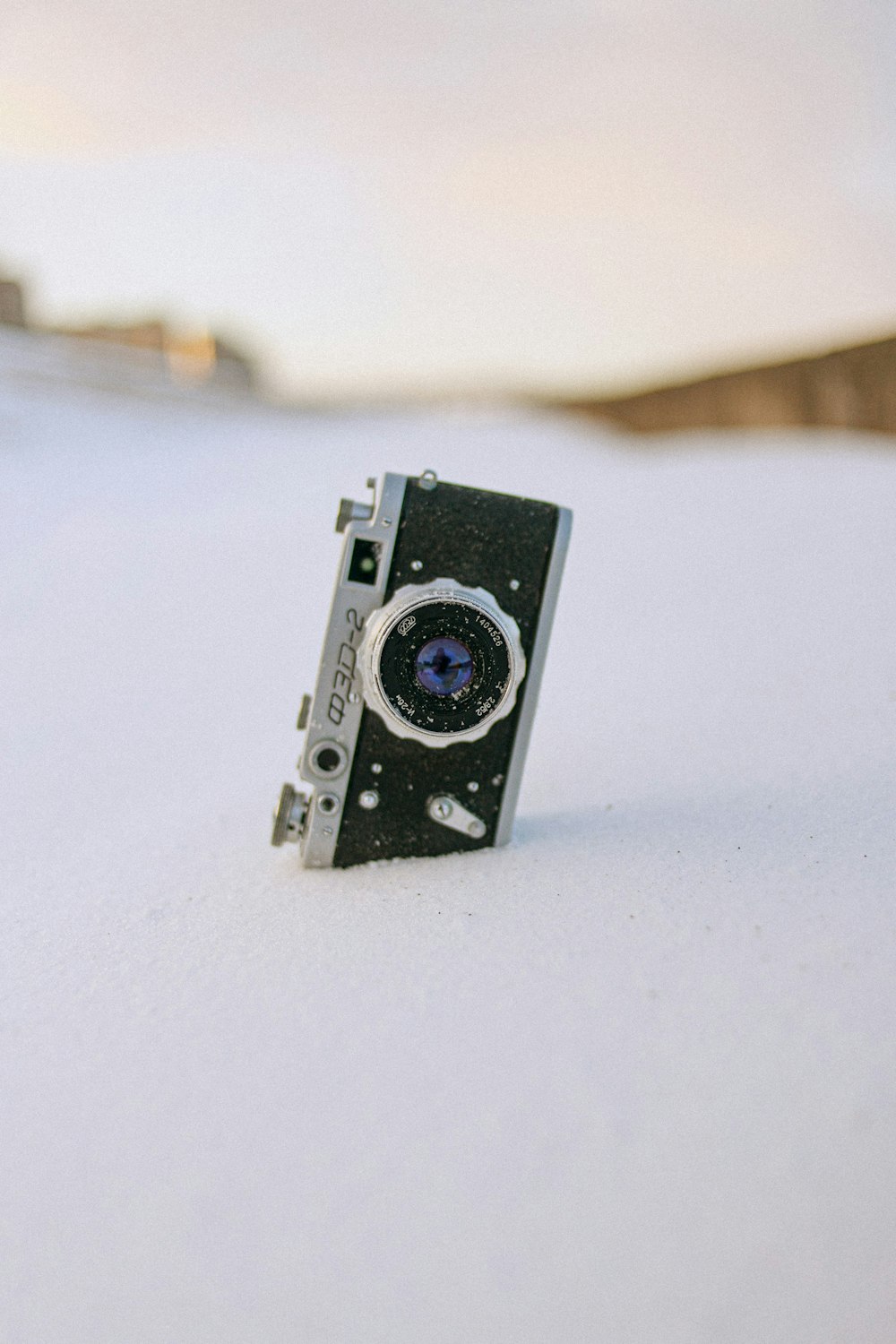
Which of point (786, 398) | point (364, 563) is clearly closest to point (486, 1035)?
point (364, 563)

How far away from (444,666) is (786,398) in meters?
5.57

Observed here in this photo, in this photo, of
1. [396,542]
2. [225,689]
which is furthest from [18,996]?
[225,689]

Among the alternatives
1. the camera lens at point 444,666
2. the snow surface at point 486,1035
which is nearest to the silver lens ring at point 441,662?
the camera lens at point 444,666

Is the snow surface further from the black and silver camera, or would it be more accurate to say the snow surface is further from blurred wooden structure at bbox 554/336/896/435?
blurred wooden structure at bbox 554/336/896/435

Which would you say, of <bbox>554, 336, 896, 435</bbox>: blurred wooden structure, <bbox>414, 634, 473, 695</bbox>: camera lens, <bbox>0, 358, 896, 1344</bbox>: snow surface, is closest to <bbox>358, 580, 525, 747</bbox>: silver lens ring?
<bbox>414, 634, 473, 695</bbox>: camera lens

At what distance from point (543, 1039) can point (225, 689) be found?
2.01m

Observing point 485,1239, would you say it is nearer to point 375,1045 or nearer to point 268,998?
point 375,1045

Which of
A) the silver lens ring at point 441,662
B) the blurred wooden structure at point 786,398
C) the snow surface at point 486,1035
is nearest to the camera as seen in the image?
the snow surface at point 486,1035

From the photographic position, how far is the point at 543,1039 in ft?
3.79

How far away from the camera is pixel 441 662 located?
1622mm

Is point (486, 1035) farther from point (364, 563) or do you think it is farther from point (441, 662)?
point (364, 563)

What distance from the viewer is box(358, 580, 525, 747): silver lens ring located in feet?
5.26

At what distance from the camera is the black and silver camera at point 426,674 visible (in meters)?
1.62

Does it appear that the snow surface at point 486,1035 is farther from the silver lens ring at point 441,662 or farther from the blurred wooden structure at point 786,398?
the blurred wooden structure at point 786,398
